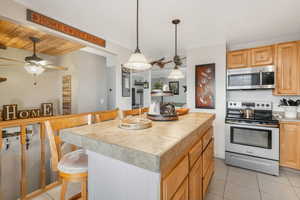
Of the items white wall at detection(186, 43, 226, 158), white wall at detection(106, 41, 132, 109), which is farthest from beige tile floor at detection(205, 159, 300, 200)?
white wall at detection(106, 41, 132, 109)

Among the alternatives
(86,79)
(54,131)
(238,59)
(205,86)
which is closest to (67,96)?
(86,79)

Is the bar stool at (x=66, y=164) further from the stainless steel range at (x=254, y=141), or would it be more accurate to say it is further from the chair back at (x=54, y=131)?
the stainless steel range at (x=254, y=141)

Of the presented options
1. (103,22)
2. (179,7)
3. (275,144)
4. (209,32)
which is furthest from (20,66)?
(275,144)

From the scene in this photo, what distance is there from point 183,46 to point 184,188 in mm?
3053

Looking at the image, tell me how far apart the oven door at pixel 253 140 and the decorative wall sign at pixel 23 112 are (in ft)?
15.4

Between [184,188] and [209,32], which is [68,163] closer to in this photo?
[184,188]

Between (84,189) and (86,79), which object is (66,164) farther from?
(86,79)

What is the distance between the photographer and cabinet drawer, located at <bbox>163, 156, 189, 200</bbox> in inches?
32.7

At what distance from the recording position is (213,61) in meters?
3.14

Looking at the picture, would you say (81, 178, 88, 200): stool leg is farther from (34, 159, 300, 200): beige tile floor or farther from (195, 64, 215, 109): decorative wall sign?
(195, 64, 215, 109): decorative wall sign

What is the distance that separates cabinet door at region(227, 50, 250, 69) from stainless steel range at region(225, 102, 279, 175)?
0.93 metres

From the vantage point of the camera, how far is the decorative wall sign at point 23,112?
319 cm

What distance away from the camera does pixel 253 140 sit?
250 centimetres

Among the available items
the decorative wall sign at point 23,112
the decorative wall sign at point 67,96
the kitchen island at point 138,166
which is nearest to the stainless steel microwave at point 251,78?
the kitchen island at point 138,166
